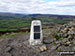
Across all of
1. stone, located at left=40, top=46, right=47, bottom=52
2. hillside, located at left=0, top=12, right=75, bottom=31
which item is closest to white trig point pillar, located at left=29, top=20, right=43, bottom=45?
stone, located at left=40, top=46, right=47, bottom=52

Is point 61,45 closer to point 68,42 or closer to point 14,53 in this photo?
point 68,42

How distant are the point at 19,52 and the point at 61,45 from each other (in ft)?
15.2

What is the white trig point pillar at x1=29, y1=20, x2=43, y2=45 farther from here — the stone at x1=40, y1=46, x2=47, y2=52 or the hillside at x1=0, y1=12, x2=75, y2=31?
the hillside at x1=0, y1=12, x2=75, y2=31

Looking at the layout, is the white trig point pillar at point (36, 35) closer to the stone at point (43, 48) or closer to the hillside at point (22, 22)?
the stone at point (43, 48)

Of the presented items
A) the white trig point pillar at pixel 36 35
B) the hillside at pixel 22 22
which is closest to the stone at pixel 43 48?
the white trig point pillar at pixel 36 35

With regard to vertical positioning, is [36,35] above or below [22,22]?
above

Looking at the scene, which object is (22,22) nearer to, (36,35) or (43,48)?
(36,35)

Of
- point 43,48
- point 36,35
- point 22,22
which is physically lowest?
point 22,22

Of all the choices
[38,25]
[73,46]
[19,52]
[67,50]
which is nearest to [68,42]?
[73,46]

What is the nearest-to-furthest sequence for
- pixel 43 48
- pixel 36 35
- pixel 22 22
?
1. pixel 43 48
2. pixel 36 35
3. pixel 22 22

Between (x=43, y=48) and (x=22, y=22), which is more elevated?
(x=43, y=48)

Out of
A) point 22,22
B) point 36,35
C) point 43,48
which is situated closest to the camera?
point 43,48

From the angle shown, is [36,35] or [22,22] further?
[22,22]

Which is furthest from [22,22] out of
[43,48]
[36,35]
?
[43,48]
